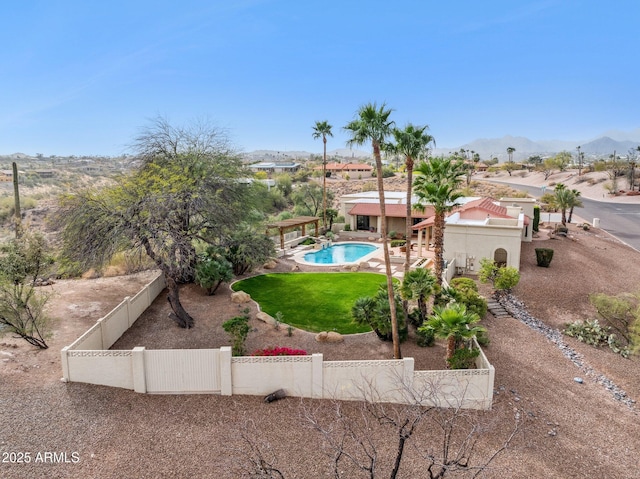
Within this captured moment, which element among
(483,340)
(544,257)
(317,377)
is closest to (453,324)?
(317,377)

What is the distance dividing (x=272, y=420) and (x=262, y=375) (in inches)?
59.0

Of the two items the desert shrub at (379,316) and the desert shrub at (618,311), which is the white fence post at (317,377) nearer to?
the desert shrub at (379,316)

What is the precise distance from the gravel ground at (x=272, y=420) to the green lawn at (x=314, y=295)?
5.52 feet

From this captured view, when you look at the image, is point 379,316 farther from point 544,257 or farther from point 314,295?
point 544,257

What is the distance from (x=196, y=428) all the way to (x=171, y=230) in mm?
8721

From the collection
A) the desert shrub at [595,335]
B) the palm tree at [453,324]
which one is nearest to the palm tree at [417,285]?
the palm tree at [453,324]

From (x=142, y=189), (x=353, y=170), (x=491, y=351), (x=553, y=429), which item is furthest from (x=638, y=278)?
(x=353, y=170)

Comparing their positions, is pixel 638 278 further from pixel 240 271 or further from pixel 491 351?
pixel 240 271

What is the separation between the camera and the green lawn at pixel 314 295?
1917cm

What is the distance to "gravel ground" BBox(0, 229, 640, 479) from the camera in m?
10.2

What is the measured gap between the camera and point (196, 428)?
11422mm

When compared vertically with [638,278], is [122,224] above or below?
above

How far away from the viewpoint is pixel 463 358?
13875 mm

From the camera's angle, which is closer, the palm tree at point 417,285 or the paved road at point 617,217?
the palm tree at point 417,285
